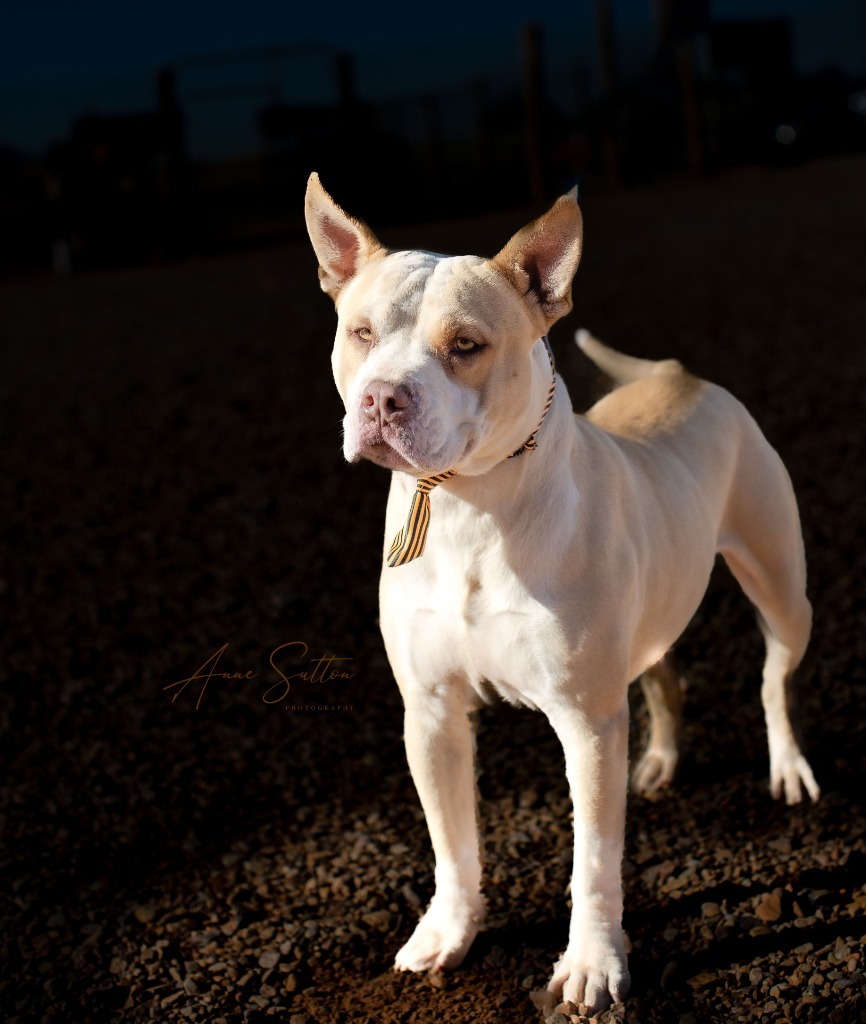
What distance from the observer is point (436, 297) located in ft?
7.82

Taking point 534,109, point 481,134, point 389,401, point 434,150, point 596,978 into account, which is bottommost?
point 434,150

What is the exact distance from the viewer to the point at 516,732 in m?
4.08

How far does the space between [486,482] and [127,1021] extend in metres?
1.58

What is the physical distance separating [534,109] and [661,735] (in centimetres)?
1815

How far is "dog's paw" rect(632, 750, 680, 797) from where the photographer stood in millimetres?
3705

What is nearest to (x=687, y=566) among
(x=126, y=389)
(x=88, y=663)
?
(x=88, y=663)

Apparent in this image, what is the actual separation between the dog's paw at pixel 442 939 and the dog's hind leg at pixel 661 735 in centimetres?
87

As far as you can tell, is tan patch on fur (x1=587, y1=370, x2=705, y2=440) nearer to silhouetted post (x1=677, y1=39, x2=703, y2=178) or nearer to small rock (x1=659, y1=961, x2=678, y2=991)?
small rock (x1=659, y1=961, x2=678, y2=991)

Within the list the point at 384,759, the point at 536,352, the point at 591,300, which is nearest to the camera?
the point at 536,352

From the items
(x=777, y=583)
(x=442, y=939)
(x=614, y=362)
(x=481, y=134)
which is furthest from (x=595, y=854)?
(x=481, y=134)

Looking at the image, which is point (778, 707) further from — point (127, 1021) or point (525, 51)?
point (525, 51)

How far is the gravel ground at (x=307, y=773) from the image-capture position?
3010 millimetres
